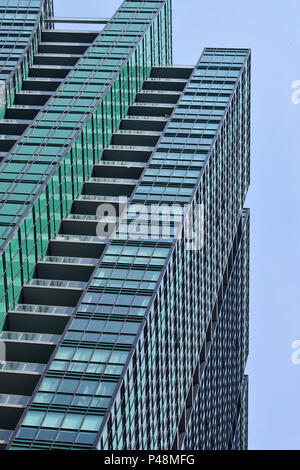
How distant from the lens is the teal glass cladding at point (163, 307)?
88.2 m

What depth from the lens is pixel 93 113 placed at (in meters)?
128

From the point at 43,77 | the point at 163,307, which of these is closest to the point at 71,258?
the point at 163,307

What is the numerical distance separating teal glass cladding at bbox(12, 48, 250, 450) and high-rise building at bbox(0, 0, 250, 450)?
0.20m

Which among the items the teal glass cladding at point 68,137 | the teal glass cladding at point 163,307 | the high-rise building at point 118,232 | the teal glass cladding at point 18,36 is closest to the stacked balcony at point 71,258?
the high-rise building at point 118,232

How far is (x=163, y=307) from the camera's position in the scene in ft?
348

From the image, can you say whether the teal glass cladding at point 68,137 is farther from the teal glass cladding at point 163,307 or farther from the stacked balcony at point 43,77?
the teal glass cladding at point 163,307

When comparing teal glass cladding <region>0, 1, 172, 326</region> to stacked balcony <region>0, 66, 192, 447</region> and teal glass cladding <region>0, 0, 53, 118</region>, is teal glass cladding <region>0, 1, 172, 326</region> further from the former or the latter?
teal glass cladding <region>0, 0, 53, 118</region>

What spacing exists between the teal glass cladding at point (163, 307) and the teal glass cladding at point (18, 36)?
2065 centimetres

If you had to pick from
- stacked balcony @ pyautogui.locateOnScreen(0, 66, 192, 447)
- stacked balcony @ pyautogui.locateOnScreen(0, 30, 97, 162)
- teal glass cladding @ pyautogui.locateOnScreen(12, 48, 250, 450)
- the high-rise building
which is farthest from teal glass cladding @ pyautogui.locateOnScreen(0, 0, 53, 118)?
teal glass cladding @ pyautogui.locateOnScreen(12, 48, 250, 450)

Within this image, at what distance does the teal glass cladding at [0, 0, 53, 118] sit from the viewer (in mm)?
141875

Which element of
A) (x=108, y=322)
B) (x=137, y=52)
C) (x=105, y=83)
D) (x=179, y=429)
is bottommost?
(x=108, y=322)
